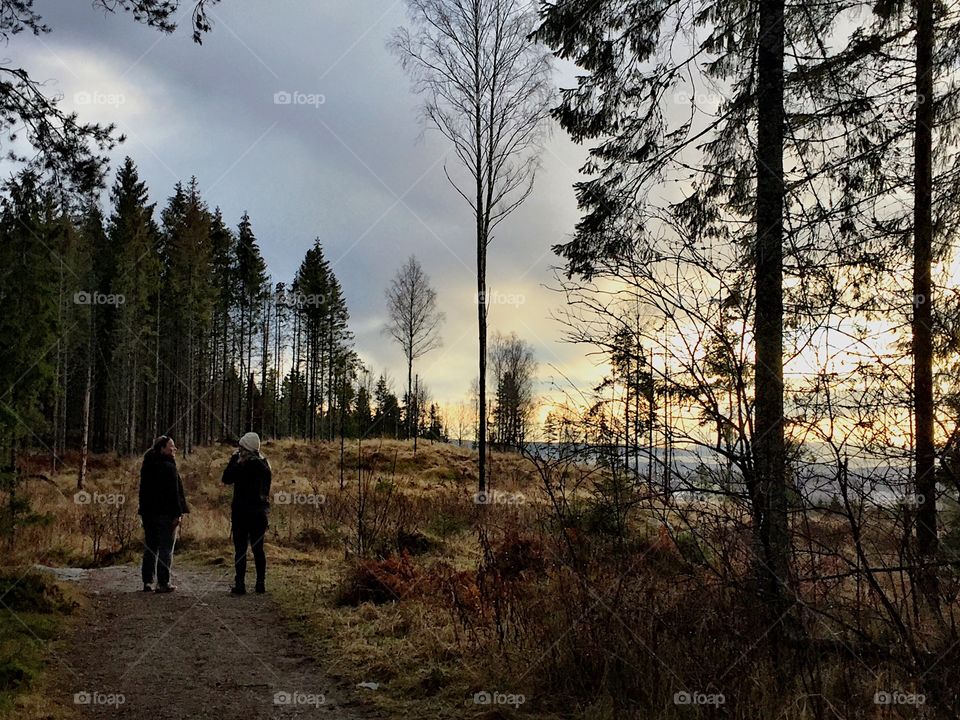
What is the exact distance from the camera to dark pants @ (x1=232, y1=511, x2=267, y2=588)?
872 cm

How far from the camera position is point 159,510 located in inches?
355

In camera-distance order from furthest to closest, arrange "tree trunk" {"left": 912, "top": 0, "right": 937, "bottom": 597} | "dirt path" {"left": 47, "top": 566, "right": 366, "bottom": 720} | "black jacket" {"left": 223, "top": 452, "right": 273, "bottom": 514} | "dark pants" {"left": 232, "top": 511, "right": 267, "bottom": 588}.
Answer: "black jacket" {"left": 223, "top": 452, "right": 273, "bottom": 514}
"dark pants" {"left": 232, "top": 511, "right": 267, "bottom": 588}
"tree trunk" {"left": 912, "top": 0, "right": 937, "bottom": 597}
"dirt path" {"left": 47, "top": 566, "right": 366, "bottom": 720}

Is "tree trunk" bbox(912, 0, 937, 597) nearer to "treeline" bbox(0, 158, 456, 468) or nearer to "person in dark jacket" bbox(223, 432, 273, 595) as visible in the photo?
"person in dark jacket" bbox(223, 432, 273, 595)

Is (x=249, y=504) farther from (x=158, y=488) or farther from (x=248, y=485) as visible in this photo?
(x=158, y=488)

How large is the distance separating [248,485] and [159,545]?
1475mm

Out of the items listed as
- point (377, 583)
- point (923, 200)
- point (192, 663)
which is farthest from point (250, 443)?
point (923, 200)

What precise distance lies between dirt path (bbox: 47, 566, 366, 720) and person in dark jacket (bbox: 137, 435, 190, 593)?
1.22 ft

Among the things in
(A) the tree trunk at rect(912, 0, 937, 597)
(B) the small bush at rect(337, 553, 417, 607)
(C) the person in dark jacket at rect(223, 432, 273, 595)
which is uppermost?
(A) the tree trunk at rect(912, 0, 937, 597)

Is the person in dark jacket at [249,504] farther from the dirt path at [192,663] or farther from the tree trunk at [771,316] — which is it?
the tree trunk at [771,316]

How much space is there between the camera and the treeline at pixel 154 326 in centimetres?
1488

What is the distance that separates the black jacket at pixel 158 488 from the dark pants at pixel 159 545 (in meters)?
0.10

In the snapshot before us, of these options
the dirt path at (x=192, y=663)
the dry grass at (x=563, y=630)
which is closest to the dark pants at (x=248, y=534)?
the dirt path at (x=192, y=663)

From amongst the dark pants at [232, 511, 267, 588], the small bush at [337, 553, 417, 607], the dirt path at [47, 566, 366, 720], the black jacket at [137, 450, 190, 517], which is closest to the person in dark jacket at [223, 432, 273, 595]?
the dark pants at [232, 511, 267, 588]

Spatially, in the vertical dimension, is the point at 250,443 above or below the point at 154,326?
below
